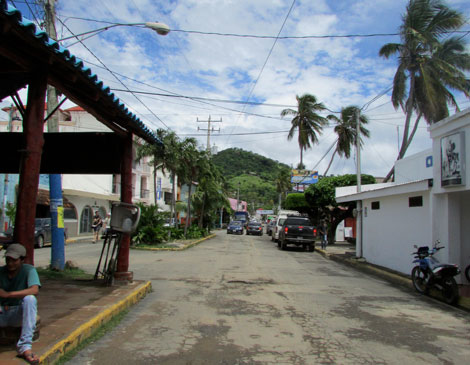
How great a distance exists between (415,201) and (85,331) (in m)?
10.4

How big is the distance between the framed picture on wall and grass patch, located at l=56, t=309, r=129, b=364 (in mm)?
8231

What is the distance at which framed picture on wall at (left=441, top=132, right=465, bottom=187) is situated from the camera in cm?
949

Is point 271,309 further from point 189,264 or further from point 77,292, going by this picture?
point 189,264

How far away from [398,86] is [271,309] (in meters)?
20.5

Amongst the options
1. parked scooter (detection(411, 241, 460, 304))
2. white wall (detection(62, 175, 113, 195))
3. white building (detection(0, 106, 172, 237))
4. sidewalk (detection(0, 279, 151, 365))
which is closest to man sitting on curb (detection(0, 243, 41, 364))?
sidewalk (detection(0, 279, 151, 365))

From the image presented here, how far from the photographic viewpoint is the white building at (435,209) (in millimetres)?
9703

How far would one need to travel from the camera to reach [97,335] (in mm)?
5477

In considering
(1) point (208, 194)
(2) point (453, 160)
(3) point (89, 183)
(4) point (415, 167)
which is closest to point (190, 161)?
(1) point (208, 194)

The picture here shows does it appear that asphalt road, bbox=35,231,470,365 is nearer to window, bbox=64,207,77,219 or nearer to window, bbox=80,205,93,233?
window, bbox=64,207,77,219

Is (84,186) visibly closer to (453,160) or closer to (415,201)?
(415,201)

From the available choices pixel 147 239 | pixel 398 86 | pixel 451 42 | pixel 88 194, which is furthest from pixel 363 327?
pixel 88 194

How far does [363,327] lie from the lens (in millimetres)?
6301

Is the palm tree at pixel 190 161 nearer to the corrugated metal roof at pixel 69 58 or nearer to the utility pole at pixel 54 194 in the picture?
the utility pole at pixel 54 194

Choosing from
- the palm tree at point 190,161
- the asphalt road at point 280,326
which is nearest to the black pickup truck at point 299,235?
the palm tree at point 190,161
